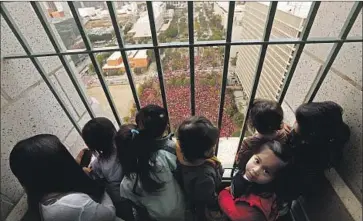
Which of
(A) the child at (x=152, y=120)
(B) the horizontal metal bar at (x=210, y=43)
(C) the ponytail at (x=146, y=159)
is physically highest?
(B) the horizontal metal bar at (x=210, y=43)

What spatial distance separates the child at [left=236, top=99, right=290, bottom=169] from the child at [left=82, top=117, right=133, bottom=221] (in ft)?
2.73

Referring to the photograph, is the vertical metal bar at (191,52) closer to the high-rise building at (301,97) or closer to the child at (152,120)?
the child at (152,120)

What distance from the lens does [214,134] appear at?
3.44 feet

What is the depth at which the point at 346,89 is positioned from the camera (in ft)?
3.24

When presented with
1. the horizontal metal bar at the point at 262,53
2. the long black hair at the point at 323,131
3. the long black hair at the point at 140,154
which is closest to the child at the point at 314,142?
A: the long black hair at the point at 323,131

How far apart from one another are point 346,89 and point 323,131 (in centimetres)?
24

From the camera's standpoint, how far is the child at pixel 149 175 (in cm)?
103

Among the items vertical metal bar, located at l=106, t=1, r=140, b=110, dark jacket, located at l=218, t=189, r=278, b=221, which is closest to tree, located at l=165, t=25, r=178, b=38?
vertical metal bar, located at l=106, t=1, r=140, b=110

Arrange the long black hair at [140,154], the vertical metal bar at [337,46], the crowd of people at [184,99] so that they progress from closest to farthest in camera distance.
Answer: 1. the vertical metal bar at [337,46]
2. the long black hair at [140,154]
3. the crowd of people at [184,99]

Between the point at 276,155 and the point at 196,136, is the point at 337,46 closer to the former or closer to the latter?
the point at 276,155

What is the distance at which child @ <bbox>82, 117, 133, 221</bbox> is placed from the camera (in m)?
1.13

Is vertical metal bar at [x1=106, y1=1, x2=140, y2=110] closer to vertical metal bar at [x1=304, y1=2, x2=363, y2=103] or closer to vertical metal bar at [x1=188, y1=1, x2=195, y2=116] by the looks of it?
vertical metal bar at [x1=188, y1=1, x2=195, y2=116]

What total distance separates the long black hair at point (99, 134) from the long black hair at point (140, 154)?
0.14 metres

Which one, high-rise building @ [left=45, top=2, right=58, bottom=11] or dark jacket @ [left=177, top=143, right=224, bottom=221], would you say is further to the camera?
dark jacket @ [left=177, top=143, right=224, bottom=221]
